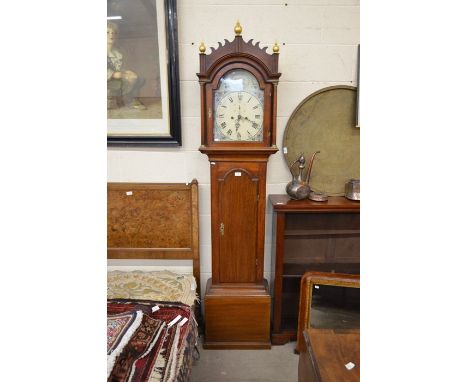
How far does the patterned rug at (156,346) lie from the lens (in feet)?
4.21

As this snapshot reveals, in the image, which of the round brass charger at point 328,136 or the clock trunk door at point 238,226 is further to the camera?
the round brass charger at point 328,136

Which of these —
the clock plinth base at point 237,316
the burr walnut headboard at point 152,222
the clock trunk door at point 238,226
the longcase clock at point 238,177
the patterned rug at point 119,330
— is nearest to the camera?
the patterned rug at point 119,330

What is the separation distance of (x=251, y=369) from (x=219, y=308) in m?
0.44

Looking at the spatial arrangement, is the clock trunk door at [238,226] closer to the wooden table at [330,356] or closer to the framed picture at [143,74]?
the framed picture at [143,74]

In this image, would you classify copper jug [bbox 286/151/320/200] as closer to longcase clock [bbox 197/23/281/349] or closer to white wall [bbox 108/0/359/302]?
white wall [bbox 108/0/359/302]

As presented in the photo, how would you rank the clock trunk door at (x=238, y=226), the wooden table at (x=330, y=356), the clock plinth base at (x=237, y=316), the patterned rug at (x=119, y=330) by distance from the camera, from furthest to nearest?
the clock plinth base at (x=237, y=316) → the clock trunk door at (x=238, y=226) → the patterned rug at (x=119, y=330) → the wooden table at (x=330, y=356)

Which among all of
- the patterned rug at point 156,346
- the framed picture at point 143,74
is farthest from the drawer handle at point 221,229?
the framed picture at point 143,74

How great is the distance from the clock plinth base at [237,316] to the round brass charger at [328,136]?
2.94ft

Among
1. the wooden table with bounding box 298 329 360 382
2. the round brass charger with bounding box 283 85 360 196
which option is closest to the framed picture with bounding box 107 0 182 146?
the round brass charger with bounding box 283 85 360 196

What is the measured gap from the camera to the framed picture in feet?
6.75
